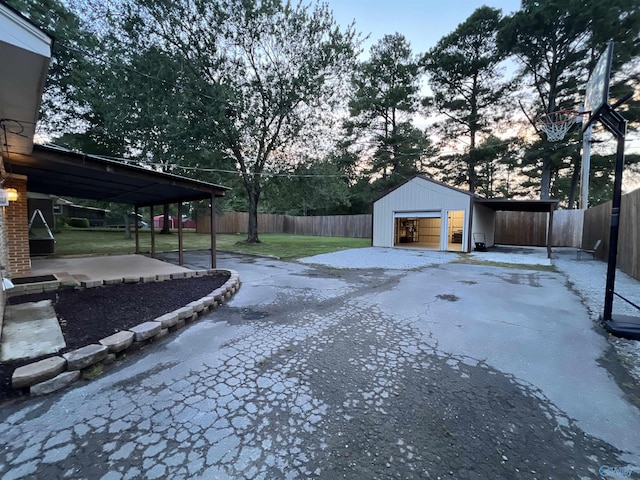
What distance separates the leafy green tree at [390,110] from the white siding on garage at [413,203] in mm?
7522

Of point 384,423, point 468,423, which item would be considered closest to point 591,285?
point 468,423

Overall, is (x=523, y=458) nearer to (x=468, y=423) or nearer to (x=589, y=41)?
(x=468, y=423)

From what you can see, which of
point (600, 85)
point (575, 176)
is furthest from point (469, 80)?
point (600, 85)

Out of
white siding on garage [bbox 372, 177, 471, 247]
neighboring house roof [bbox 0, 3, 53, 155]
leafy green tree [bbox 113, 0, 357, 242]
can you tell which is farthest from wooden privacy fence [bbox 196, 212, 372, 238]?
neighboring house roof [bbox 0, 3, 53, 155]

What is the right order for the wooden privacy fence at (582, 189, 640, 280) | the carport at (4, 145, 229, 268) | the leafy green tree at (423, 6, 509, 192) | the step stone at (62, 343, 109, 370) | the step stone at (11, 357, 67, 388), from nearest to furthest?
the step stone at (11, 357, 67, 388) < the step stone at (62, 343, 109, 370) < the carport at (4, 145, 229, 268) < the wooden privacy fence at (582, 189, 640, 280) < the leafy green tree at (423, 6, 509, 192)

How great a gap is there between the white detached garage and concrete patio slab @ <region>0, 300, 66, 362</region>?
1284 cm

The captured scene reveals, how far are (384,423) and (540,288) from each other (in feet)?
17.9

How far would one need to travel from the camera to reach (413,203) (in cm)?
1347

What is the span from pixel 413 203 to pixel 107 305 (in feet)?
40.7

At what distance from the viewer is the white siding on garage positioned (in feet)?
40.6

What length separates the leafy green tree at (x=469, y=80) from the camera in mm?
17172

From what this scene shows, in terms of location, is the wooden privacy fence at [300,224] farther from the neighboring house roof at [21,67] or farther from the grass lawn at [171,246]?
the neighboring house roof at [21,67]

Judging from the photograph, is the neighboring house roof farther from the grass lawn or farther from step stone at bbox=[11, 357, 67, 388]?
the grass lawn

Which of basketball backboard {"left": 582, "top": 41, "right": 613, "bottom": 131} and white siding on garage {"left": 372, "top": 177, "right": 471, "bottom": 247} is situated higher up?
basketball backboard {"left": 582, "top": 41, "right": 613, "bottom": 131}
